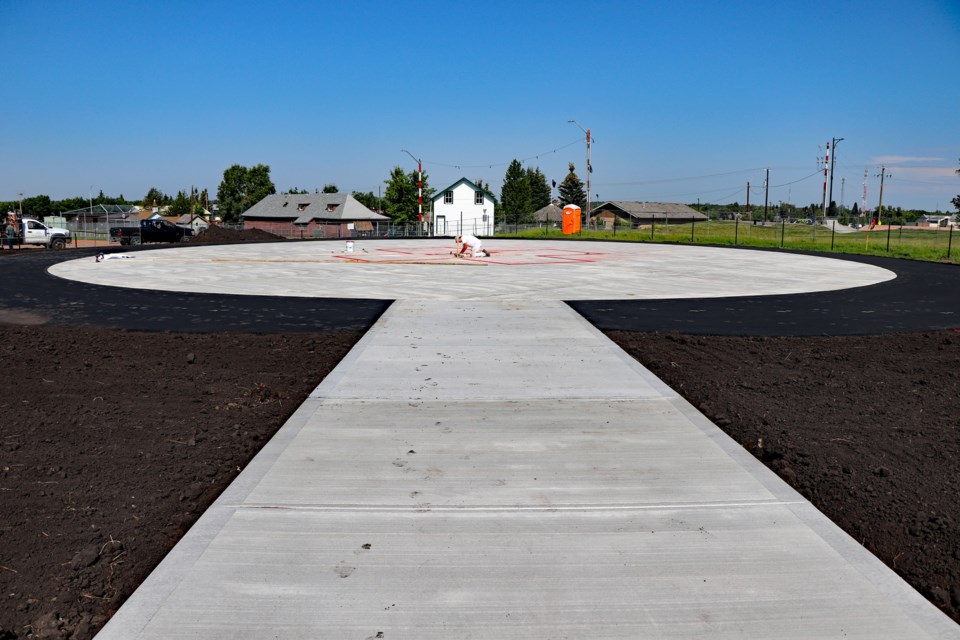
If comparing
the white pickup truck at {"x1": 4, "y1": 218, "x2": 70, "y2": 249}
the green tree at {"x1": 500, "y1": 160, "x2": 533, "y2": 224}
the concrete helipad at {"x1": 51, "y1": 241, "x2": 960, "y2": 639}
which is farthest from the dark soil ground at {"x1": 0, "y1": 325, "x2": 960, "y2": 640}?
the green tree at {"x1": 500, "y1": 160, "x2": 533, "y2": 224}

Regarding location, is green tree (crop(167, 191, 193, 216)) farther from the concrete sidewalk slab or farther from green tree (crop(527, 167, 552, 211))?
the concrete sidewalk slab

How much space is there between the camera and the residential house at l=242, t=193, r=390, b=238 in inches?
3822

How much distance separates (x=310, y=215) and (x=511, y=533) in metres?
101

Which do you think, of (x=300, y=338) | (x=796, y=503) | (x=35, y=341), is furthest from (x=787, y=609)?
(x=35, y=341)

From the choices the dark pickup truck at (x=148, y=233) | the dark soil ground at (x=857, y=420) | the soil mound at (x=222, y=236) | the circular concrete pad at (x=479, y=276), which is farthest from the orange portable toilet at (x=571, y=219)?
the dark soil ground at (x=857, y=420)

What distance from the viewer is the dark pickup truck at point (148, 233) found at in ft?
141

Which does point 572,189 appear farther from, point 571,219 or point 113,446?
point 113,446

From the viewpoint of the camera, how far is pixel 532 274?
66.5ft

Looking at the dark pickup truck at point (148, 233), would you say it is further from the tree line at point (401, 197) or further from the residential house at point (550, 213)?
the residential house at point (550, 213)

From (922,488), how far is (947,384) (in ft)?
12.0

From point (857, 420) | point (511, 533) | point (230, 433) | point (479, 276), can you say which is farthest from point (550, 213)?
point (511, 533)

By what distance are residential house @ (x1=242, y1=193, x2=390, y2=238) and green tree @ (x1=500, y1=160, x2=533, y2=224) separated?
26.3 metres

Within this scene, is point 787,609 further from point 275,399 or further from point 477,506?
point 275,399

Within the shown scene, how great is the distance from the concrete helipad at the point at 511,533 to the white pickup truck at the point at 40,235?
126ft
